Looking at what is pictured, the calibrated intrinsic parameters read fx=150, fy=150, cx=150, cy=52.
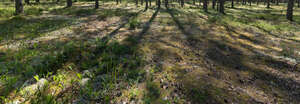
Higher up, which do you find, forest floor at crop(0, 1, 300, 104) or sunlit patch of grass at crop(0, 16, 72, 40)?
sunlit patch of grass at crop(0, 16, 72, 40)

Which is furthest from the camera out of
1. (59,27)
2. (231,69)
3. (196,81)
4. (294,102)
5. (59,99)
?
(59,27)

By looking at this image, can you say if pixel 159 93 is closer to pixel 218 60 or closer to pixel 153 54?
pixel 153 54

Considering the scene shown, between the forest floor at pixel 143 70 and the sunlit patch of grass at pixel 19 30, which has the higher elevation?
the sunlit patch of grass at pixel 19 30

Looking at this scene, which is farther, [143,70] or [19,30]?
[19,30]

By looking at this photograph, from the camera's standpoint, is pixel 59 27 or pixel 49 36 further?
pixel 59 27

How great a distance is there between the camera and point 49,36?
7.57 metres

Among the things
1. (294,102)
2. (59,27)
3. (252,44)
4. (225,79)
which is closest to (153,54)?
(225,79)

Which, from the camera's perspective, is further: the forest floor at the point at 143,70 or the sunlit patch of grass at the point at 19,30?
the sunlit patch of grass at the point at 19,30

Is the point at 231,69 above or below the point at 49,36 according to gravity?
below

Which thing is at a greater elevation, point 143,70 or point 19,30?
point 19,30

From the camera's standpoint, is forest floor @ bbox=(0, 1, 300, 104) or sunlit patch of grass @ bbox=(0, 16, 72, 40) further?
sunlit patch of grass @ bbox=(0, 16, 72, 40)

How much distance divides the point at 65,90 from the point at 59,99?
313 mm

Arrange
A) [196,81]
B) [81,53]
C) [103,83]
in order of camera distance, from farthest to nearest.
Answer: [81,53] → [196,81] → [103,83]

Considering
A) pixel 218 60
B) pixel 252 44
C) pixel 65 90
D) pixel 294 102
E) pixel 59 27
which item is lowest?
pixel 294 102
